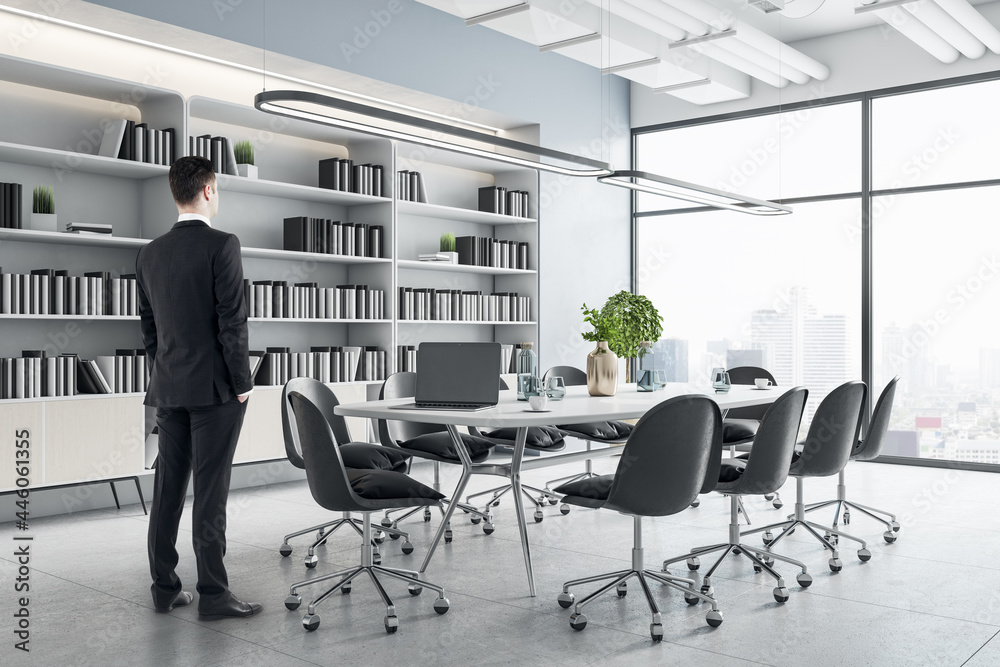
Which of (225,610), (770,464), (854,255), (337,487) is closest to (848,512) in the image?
(770,464)

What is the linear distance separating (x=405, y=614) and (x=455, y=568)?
2.35ft

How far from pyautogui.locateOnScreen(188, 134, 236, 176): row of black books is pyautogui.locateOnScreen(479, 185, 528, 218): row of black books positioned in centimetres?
254

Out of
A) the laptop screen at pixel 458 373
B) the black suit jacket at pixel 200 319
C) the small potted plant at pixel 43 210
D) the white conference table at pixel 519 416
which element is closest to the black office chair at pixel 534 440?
the white conference table at pixel 519 416

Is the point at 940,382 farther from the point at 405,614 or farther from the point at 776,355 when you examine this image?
the point at 405,614

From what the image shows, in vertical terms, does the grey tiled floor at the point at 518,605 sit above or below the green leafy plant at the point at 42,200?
below

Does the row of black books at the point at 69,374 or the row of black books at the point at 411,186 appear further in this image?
the row of black books at the point at 411,186

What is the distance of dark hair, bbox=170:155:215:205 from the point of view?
11.2 ft

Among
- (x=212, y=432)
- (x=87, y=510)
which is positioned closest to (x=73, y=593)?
(x=212, y=432)

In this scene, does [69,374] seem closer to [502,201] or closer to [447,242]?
[447,242]

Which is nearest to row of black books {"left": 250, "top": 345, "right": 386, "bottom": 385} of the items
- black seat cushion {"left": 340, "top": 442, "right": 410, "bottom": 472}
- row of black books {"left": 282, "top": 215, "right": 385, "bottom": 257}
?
row of black books {"left": 282, "top": 215, "right": 385, "bottom": 257}

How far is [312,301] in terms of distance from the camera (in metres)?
6.36

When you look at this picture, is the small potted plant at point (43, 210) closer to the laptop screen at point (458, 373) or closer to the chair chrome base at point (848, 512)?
the laptop screen at point (458, 373)

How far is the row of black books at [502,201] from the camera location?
790cm

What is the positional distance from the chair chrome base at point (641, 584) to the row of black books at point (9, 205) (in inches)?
142
